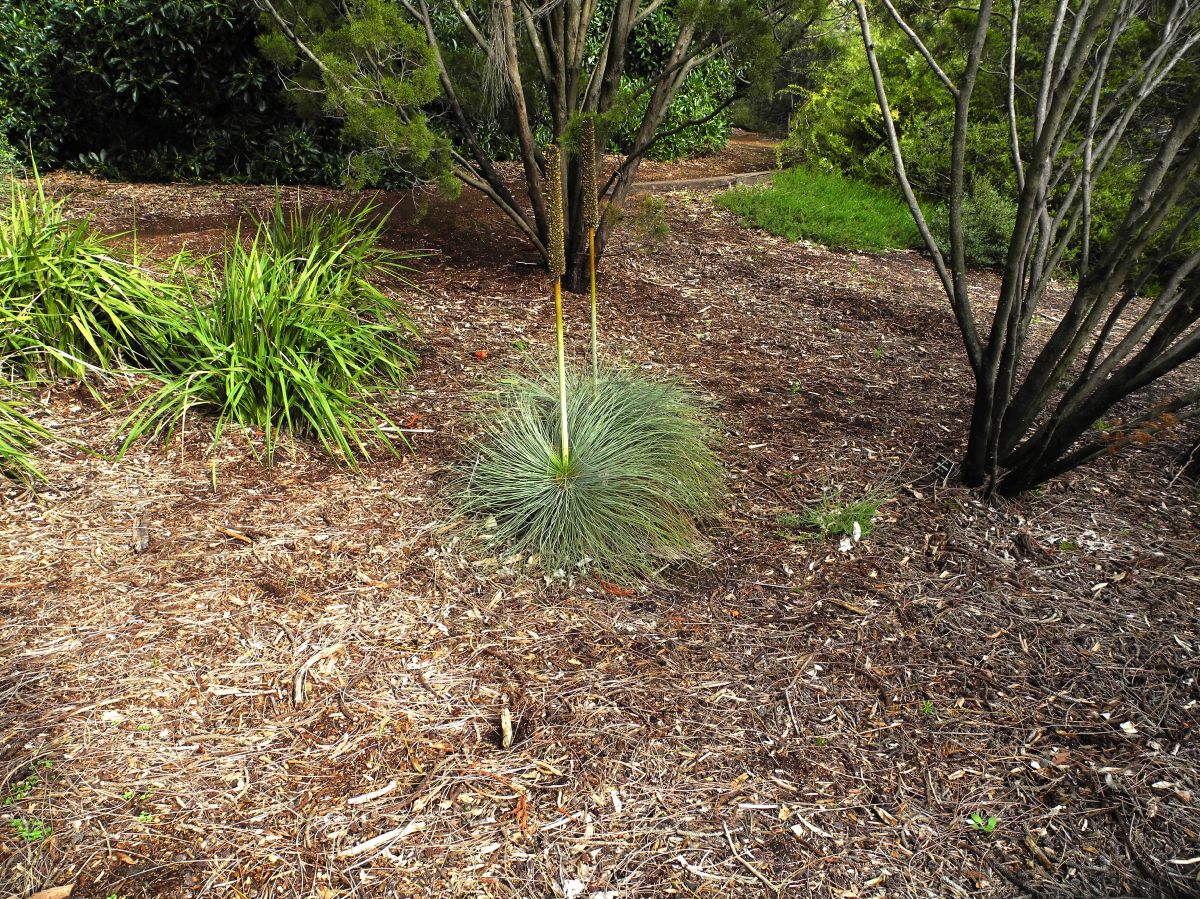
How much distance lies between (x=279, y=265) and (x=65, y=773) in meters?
2.39

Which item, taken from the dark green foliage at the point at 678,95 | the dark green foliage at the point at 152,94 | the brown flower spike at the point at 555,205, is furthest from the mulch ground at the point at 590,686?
the dark green foliage at the point at 678,95

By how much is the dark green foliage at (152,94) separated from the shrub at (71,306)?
10.8 feet

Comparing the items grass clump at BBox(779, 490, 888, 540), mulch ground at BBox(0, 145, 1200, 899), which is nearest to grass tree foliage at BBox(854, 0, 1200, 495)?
mulch ground at BBox(0, 145, 1200, 899)

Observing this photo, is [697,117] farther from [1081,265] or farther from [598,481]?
[598,481]

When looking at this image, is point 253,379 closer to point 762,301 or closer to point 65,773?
point 65,773

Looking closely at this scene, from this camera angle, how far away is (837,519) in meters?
3.10

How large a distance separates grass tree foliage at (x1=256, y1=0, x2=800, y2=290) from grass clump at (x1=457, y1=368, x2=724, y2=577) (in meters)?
1.15

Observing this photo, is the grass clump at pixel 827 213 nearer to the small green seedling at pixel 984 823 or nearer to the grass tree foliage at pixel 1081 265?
the grass tree foliage at pixel 1081 265

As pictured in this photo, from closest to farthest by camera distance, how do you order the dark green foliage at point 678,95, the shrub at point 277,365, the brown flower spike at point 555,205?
1. the brown flower spike at point 555,205
2. the shrub at point 277,365
3. the dark green foliage at point 678,95

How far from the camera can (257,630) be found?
2549 millimetres

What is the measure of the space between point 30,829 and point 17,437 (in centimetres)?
180

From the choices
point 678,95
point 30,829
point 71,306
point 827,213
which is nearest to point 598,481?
point 30,829

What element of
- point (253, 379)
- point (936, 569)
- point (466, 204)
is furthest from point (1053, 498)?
point (466, 204)

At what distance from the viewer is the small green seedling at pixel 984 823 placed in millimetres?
2086
